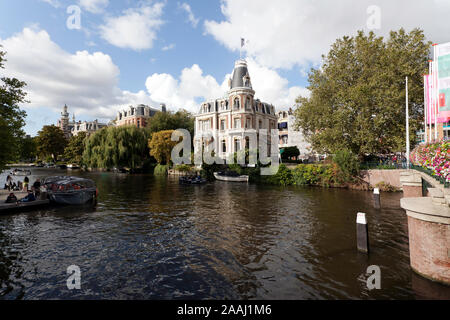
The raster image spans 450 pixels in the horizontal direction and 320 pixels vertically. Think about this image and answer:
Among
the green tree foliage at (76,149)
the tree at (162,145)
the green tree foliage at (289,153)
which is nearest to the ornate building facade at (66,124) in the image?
the green tree foliage at (76,149)

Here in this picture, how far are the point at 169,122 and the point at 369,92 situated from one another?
45.2 metres

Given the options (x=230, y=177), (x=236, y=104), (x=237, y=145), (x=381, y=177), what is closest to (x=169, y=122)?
(x=236, y=104)

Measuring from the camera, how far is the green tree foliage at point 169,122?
57906 mm

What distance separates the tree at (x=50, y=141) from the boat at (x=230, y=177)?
77.4 metres

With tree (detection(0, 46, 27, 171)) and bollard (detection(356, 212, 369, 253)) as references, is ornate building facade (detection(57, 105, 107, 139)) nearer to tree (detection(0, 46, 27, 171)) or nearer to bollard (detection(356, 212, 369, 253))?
tree (detection(0, 46, 27, 171))

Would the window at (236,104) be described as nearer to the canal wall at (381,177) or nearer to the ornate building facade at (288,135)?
the ornate building facade at (288,135)

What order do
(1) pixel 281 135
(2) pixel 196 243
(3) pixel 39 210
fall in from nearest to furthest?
(2) pixel 196 243 < (3) pixel 39 210 < (1) pixel 281 135

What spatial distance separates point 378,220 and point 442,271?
27.1 ft

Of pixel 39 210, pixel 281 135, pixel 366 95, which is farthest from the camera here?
pixel 281 135

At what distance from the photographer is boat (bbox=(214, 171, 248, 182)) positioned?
35156 mm

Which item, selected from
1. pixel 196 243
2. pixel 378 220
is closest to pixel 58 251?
pixel 196 243

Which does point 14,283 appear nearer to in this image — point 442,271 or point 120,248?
point 120,248

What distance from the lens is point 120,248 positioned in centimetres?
960
